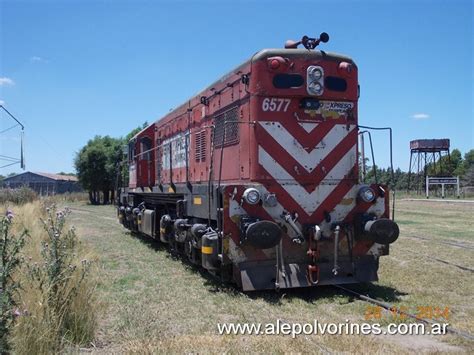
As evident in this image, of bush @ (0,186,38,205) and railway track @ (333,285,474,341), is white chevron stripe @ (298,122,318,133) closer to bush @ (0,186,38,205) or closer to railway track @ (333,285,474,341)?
railway track @ (333,285,474,341)

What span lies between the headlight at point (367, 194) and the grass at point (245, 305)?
4.61 ft

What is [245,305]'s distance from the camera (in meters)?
6.61

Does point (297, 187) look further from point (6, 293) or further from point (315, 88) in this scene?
point (6, 293)

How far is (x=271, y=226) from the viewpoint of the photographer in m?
6.88

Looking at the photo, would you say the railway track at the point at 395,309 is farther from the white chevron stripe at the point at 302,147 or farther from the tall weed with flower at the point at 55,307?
the tall weed with flower at the point at 55,307

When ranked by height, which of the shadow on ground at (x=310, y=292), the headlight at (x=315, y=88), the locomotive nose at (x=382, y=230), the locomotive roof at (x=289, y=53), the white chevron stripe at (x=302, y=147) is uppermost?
the locomotive roof at (x=289, y=53)

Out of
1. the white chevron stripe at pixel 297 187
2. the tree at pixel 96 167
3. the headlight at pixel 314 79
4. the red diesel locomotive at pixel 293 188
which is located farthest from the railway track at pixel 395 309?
the tree at pixel 96 167

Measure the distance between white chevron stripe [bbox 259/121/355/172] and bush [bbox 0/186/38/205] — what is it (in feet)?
58.6

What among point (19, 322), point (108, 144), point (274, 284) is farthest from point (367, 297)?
point (108, 144)

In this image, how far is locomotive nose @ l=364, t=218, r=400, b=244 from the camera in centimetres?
728

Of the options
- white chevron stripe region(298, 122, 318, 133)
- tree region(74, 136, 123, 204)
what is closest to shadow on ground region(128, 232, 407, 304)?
white chevron stripe region(298, 122, 318, 133)

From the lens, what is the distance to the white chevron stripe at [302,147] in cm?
766

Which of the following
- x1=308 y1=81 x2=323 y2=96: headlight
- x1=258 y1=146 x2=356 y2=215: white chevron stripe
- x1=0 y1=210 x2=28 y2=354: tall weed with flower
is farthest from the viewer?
x1=308 y1=81 x2=323 y2=96: headlight

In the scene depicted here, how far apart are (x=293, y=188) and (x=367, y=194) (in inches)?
47.4
